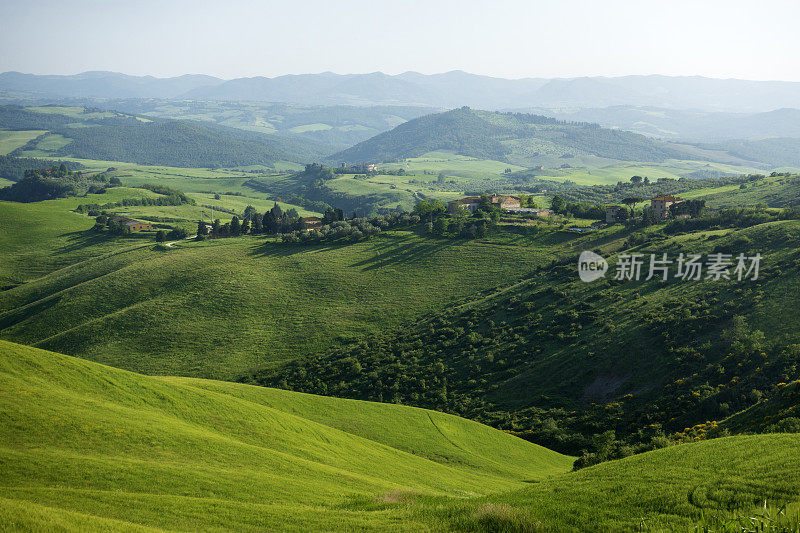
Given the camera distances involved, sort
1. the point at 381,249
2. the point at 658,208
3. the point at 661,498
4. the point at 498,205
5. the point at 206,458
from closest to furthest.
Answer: the point at 661,498
the point at 206,458
the point at 658,208
the point at 381,249
the point at 498,205

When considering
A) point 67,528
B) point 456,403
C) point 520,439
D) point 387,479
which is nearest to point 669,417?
point 520,439

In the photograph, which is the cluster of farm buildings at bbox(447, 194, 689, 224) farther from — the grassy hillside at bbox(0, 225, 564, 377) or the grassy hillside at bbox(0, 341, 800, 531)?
the grassy hillside at bbox(0, 341, 800, 531)

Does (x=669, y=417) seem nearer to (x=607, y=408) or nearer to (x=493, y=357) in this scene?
(x=607, y=408)

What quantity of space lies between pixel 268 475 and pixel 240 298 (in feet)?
269

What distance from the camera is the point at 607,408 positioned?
180 ft

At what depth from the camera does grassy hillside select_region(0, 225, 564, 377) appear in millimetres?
90875

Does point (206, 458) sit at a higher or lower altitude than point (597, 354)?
higher

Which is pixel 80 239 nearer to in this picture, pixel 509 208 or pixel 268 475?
pixel 509 208

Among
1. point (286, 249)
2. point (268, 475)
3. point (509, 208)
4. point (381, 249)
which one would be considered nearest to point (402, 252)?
point (381, 249)

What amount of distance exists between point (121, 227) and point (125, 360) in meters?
110

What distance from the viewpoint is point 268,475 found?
2947 centimetres

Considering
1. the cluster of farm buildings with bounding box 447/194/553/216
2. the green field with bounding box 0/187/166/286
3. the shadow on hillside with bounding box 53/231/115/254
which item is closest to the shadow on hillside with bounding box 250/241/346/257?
the cluster of farm buildings with bounding box 447/194/553/216

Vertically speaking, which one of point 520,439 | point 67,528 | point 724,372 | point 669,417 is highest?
point 67,528

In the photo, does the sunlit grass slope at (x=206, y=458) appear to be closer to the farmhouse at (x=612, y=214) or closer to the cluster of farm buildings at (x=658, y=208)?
the cluster of farm buildings at (x=658, y=208)
